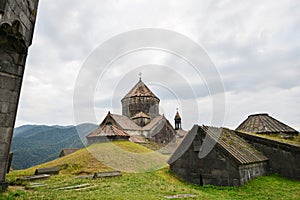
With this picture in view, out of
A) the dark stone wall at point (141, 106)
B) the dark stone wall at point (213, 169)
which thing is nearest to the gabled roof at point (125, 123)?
the dark stone wall at point (141, 106)

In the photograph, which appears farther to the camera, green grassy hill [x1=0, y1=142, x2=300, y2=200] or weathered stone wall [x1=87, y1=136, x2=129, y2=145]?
weathered stone wall [x1=87, y1=136, x2=129, y2=145]

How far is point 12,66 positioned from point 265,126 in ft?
49.9

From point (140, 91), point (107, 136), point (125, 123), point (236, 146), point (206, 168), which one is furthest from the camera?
point (140, 91)

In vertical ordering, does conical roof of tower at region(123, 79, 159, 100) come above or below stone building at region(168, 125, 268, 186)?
above

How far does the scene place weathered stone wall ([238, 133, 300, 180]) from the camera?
11.0 meters

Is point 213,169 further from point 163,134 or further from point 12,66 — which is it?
point 163,134

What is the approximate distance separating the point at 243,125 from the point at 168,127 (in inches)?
1053

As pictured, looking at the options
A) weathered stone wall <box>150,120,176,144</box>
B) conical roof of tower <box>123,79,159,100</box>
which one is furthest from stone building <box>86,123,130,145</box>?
conical roof of tower <box>123,79,159,100</box>

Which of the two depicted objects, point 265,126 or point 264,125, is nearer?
point 265,126

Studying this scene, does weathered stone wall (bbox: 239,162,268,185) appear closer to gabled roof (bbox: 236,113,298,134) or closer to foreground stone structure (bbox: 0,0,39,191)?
gabled roof (bbox: 236,113,298,134)

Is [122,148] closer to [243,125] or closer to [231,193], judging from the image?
[243,125]

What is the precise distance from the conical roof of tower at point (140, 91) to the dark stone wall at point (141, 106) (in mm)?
664

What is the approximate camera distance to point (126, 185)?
981 cm

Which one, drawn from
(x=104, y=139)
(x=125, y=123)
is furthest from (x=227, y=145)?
(x=125, y=123)
